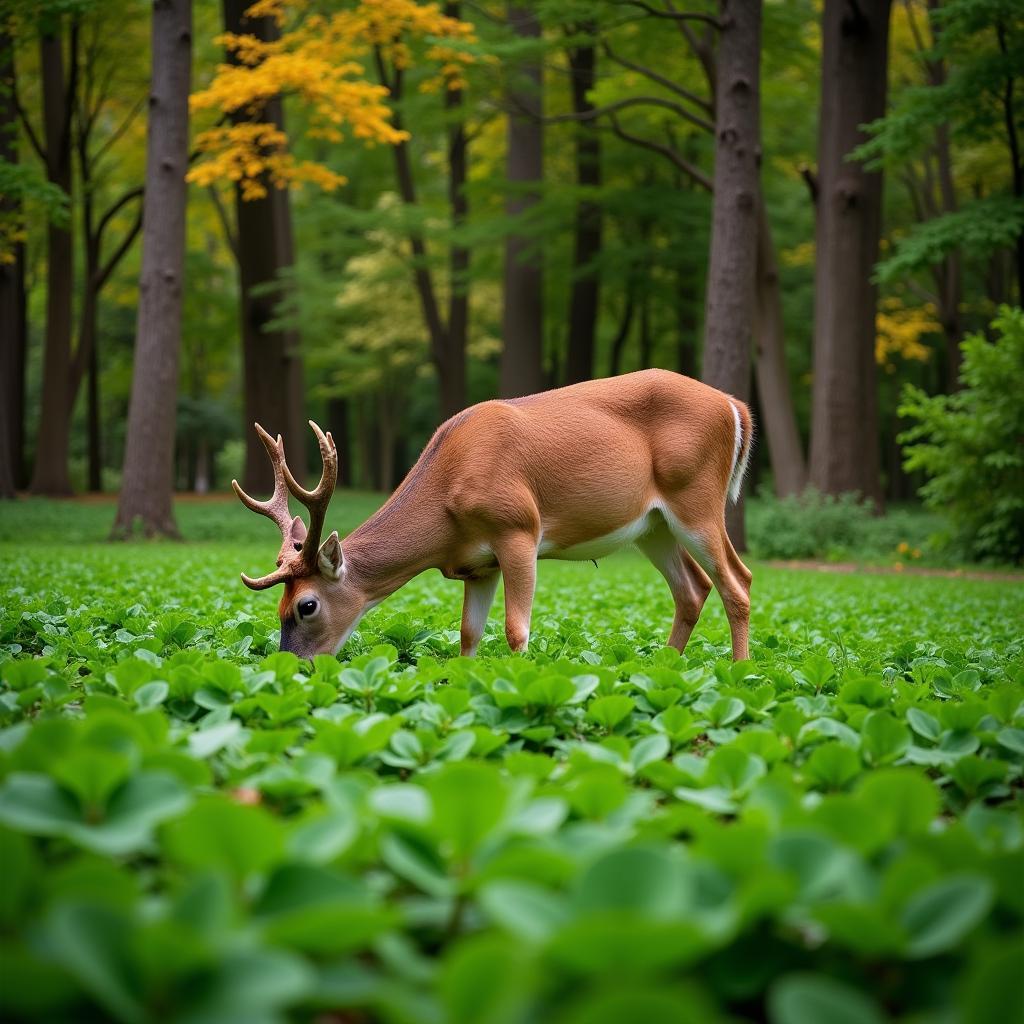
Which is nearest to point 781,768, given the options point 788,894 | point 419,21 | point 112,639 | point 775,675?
point 788,894

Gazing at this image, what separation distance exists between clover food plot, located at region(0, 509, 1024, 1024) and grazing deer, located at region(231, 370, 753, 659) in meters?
1.52

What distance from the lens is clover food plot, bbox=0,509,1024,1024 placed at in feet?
4.40

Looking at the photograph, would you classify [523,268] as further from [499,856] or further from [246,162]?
[499,856]

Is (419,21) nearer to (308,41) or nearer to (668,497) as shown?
(308,41)

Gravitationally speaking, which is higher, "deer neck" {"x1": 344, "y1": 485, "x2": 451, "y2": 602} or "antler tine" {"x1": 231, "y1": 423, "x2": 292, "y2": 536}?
"antler tine" {"x1": 231, "y1": 423, "x2": 292, "y2": 536}

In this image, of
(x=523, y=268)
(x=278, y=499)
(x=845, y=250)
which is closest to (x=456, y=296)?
(x=523, y=268)

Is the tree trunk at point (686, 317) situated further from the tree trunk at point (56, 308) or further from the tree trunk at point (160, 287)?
the tree trunk at point (56, 308)

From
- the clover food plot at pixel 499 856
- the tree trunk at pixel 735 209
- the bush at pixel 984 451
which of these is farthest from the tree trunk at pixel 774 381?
the clover food plot at pixel 499 856

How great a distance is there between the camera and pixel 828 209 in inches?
738

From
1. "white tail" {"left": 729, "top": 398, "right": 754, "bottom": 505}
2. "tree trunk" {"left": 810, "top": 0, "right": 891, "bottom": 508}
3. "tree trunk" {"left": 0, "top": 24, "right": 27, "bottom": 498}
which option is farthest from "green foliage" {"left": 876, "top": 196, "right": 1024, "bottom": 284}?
"tree trunk" {"left": 0, "top": 24, "right": 27, "bottom": 498}

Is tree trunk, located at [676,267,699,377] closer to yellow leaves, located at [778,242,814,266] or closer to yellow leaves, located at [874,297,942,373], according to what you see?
yellow leaves, located at [778,242,814,266]

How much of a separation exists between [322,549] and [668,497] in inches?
83.4

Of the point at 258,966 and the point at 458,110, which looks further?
the point at 458,110

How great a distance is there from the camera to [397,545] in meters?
5.78
